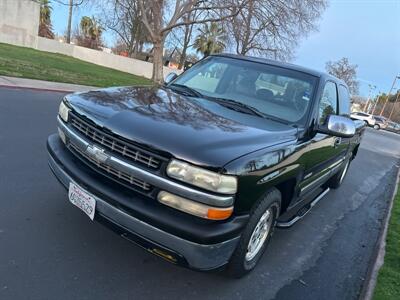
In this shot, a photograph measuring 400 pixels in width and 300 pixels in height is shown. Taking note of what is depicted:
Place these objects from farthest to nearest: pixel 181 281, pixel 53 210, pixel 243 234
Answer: pixel 53 210 → pixel 181 281 → pixel 243 234

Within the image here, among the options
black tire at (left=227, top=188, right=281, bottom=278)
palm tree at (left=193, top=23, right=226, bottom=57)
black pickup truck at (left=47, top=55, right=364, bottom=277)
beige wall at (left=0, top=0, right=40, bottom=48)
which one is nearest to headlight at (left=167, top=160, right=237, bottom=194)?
black pickup truck at (left=47, top=55, right=364, bottom=277)

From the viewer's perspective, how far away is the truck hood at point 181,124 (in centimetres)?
256

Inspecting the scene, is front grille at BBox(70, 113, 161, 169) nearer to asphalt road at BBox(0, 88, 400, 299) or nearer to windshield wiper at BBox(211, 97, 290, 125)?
asphalt road at BBox(0, 88, 400, 299)

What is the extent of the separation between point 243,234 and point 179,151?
0.85 m

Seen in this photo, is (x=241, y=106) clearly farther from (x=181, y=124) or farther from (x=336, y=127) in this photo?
(x=181, y=124)

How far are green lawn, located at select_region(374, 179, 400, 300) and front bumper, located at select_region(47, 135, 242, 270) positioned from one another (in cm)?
182

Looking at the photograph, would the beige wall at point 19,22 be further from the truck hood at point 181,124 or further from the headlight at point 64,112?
the truck hood at point 181,124

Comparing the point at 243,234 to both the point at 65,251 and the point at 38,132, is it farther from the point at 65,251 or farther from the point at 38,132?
the point at 38,132

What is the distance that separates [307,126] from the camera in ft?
12.4

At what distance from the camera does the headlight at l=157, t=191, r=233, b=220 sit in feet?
8.15

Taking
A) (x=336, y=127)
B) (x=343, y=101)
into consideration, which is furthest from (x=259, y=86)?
(x=343, y=101)

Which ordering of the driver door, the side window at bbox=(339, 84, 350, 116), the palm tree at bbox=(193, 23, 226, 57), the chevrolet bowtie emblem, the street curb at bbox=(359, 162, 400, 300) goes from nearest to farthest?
the chevrolet bowtie emblem → the street curb at bbox=(359, 162, 400, 300) → the driver door → the side window at bbox=(339, 84, 350, 116) → the palm tree at bbox=(193, 23, 226, 57)

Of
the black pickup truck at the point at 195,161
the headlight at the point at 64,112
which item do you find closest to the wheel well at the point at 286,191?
the black pickup truck at the point at 195,161

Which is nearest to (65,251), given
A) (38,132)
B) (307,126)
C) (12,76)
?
(307,126)
